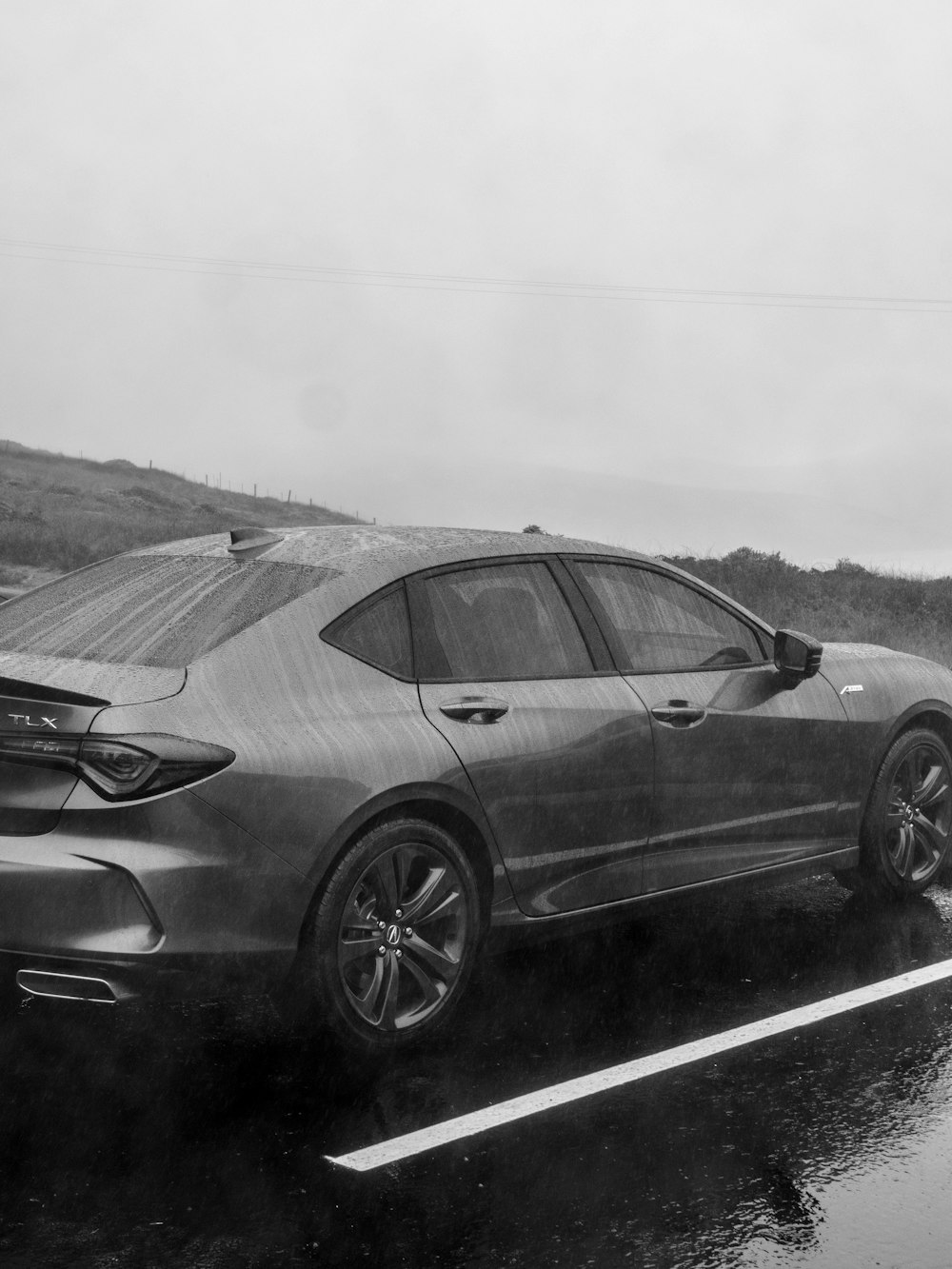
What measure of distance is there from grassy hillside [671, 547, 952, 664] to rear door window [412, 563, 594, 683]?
19.6 meters

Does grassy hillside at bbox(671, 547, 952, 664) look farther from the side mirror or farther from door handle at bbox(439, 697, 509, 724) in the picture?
door handle at bbox(439, 697, 509, 724)

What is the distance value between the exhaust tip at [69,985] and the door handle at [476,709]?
1.28 meters

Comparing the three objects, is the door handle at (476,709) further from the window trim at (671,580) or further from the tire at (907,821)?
the tire at (907,821)

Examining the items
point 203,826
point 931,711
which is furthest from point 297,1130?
point 931,711

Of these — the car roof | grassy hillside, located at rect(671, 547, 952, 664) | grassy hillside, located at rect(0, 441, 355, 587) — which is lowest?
the car roof

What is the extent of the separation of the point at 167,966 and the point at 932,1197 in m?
1.97

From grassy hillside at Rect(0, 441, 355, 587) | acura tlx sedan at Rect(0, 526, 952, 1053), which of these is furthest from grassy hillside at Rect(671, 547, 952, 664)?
acura tlx sedan at Rect(0, 526, 952, 1053)

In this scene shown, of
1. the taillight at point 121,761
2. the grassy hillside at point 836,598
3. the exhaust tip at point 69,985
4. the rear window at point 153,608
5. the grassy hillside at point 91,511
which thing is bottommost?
the exhaust tip at point 69,985

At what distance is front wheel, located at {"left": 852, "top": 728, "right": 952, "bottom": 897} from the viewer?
6.23m

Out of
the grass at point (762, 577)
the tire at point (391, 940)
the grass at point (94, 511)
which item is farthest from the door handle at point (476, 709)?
the grass at point (94, 511)

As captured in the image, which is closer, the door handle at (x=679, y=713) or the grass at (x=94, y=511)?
the door handle at (x=679, y=713)

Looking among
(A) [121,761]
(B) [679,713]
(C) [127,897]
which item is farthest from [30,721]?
(B) [679,713]

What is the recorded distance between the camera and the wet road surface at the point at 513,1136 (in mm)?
3336

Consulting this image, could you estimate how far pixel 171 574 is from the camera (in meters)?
4.89
